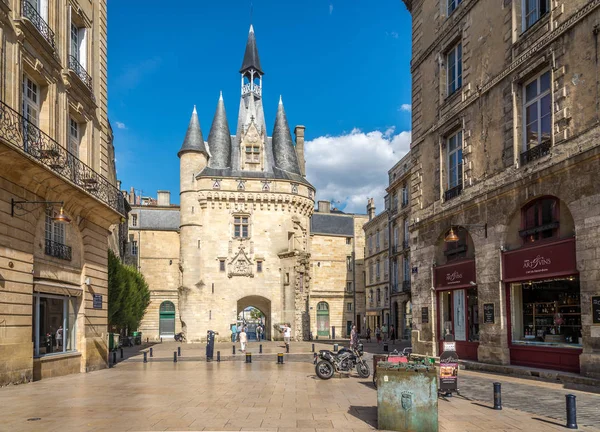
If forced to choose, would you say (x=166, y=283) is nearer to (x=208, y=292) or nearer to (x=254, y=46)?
(x=208, y=292)

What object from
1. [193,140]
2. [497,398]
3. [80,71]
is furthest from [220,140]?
[497,398]

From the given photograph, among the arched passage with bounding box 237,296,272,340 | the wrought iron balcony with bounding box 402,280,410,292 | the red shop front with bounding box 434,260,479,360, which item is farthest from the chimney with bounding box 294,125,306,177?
the red shop front with bounding box 434,260,479,360

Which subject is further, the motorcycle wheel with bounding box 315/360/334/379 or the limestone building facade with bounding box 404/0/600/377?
the motorcycle wheel with bounding box 315/360/334/379

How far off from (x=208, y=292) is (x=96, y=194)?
2569cm

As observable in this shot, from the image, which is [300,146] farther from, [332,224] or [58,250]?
[58,250]

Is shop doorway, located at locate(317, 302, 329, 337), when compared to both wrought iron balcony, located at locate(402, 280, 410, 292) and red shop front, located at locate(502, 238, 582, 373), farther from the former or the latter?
red shop front, located at locate(502, 238, 582, 373)

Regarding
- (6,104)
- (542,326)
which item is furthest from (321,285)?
(6,104)

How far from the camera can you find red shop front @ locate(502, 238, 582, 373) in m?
13.3

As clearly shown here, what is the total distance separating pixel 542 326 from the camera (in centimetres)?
1450

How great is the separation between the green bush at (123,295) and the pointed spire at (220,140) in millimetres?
10845

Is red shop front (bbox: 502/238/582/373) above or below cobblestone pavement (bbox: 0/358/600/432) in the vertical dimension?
above

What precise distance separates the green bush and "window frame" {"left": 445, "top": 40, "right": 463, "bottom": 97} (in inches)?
722

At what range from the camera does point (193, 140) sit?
44.2 meters

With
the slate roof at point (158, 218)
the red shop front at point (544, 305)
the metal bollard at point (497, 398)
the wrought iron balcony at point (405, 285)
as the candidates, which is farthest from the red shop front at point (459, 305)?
the slate roof at point (158, 218)
